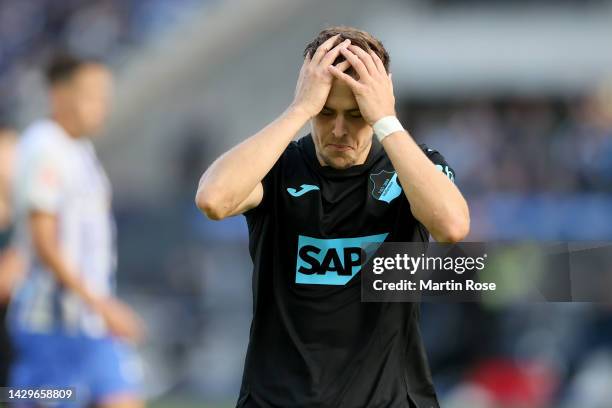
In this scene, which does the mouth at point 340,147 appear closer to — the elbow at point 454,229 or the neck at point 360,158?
the neck at point 360,158

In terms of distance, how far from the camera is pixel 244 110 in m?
20.0

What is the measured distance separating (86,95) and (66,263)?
1.04 meters

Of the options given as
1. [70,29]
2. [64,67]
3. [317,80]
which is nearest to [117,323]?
[64,67]

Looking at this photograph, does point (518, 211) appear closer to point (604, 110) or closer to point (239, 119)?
point (604, 110)

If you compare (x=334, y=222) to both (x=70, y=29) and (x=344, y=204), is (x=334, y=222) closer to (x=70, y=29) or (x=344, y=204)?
(x=344, y=204)

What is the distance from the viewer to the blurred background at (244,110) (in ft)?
42.4

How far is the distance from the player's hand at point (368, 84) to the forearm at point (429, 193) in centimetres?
11

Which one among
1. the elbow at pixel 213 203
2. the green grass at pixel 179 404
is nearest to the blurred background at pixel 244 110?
the green grass at pixel 179 404

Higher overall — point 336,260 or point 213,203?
point 213,203

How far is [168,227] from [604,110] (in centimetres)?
551

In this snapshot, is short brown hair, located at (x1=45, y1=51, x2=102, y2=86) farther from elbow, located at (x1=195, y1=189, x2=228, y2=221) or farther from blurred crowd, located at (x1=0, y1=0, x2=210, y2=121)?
blurred crowd, located at (x1=0, y1=0, x2=210, y2=121)

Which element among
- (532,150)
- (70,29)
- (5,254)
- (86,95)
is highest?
(70,29)

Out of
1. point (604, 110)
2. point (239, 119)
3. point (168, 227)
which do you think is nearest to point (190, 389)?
point (168, 227)

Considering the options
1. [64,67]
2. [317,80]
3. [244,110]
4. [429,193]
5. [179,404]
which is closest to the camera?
[429,193]
